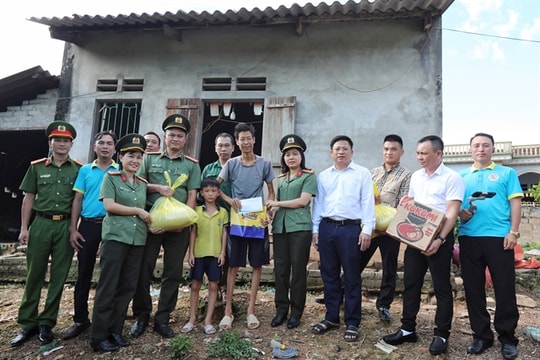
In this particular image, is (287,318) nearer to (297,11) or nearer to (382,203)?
(382,203)

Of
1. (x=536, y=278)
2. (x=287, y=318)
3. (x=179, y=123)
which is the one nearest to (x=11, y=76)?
(x=179, y=123)

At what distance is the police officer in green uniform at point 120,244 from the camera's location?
10.1 ft

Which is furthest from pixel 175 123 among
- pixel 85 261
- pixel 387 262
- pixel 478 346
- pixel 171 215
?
pixel 478 346

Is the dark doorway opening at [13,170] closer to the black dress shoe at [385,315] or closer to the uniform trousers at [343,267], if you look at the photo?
the uniform trousers at [343,267]

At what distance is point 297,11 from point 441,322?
203 inches

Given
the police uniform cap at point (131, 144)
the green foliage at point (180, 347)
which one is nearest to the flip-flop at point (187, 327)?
the green foliage at point (180, 347)

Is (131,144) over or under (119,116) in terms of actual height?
under

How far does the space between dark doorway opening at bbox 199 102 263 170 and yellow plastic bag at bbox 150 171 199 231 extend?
404 centimetres

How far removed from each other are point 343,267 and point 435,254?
0.82 m

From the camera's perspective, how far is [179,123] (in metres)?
3.60

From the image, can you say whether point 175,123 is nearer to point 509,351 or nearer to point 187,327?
point 187,327

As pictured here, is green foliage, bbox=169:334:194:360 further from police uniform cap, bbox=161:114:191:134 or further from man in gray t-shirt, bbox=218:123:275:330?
police uniform cap, bbox=161:114:191:134

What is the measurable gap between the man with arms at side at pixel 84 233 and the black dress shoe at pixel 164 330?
0.76 metres

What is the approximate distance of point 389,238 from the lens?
146 inches
